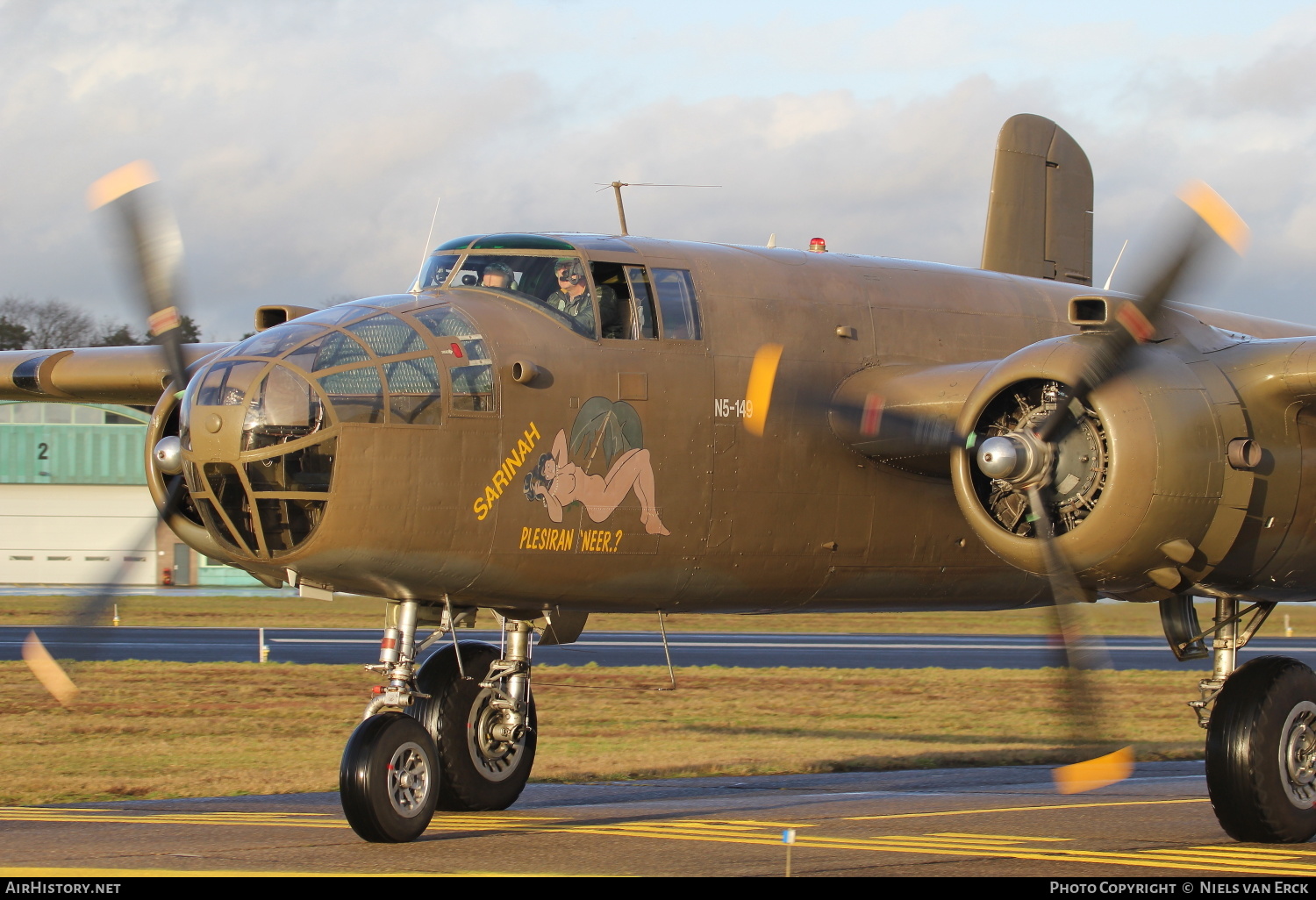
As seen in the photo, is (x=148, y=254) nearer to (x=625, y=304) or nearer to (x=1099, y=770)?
(x=625, y=304)

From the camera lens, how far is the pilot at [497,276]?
11.1m

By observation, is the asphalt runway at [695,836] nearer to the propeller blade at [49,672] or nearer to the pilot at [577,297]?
the propeller blade at [49,672]

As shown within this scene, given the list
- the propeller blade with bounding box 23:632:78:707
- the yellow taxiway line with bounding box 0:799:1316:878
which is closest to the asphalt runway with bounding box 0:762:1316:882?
the yellow taxiway line with bounding box 0:799:1316:878

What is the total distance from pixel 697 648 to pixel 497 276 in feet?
83.6

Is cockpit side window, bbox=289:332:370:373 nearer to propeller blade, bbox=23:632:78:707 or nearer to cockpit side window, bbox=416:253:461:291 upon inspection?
cockpit side window, bbox=416:253:461:291

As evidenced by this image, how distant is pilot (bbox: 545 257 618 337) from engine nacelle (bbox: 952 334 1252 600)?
8.89 ft

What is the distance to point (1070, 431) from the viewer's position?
33.7ft

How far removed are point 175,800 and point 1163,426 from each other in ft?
31.1

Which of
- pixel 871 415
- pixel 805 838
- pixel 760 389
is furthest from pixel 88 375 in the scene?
pixel 805 838

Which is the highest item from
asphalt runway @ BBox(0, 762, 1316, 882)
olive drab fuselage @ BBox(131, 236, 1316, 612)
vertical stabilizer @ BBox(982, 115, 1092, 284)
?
vertical stabilizer @ BBox(982, 115, 1092, 284)

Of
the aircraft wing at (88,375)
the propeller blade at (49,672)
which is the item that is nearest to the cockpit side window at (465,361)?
the propeller blade at (49,672)

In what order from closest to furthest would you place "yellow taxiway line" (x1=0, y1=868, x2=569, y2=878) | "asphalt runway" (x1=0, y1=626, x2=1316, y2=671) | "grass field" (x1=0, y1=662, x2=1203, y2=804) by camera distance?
Answer: "yellow taxiway line" (x1=0, y1=868, x2=569, y2=878), "grass field" (x1=0, y1=662, x2=1203, y2=804), "asphalt runway" (x1=0, y1=626, x2=1316, y2=671)

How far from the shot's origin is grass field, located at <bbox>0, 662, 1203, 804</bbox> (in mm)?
16891

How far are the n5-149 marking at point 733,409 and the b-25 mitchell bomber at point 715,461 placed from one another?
0.7 inches
